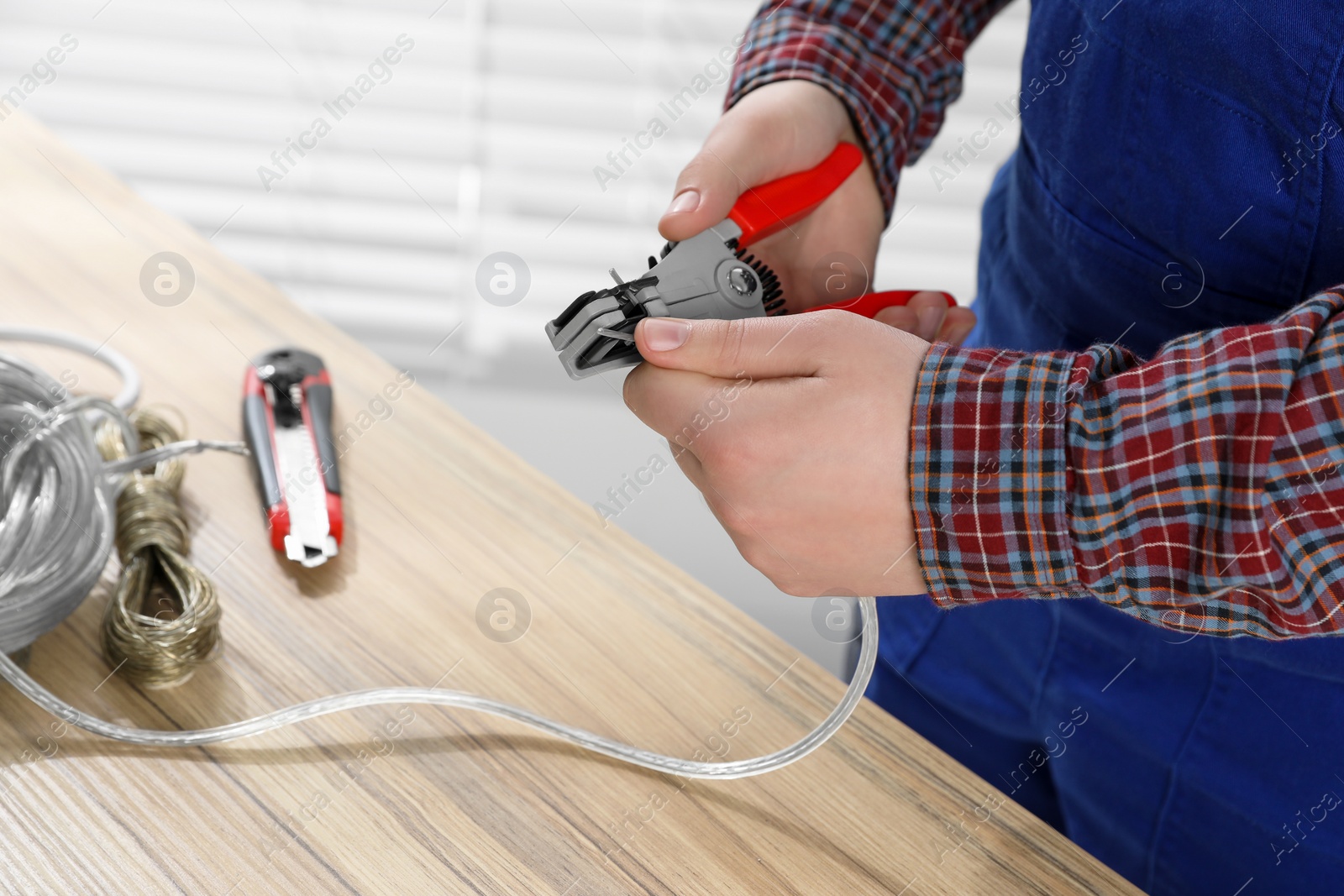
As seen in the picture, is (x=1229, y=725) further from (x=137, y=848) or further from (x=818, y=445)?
(x=137, y=848)

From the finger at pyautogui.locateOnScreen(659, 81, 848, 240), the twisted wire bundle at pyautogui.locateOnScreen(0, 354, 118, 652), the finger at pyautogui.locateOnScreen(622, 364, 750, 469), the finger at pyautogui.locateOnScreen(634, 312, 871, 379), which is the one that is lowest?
the finger at pyautogui.locateOnScreen(622, 364, 750, 469)

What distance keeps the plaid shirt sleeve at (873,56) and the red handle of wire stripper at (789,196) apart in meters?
0.04

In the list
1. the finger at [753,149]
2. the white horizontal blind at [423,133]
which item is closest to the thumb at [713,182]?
the finger at [753,149]

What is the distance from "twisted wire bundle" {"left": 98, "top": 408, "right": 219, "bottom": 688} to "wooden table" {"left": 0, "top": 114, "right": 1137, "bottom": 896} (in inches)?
0.5

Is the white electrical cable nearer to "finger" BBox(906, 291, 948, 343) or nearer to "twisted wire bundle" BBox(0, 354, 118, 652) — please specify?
"twisted wire bundle" BBox(0, 354, 118, 652)

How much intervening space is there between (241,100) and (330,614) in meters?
1.29

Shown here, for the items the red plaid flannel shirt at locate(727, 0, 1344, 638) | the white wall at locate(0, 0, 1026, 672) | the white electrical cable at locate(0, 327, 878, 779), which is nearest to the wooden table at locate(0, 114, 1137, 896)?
the white electrical cable at locate(0, 327, 878, 779)

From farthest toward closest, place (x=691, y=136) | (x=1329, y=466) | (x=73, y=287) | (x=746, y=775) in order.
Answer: (x=691, y=136), (x=73, y=287), (x=746, y=775), (x=1329, y=466)

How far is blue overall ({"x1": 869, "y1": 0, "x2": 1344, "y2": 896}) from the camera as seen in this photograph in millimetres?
544

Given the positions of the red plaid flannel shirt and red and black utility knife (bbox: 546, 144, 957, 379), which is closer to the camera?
the red plaid flannel shirt

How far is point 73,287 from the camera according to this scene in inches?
31.4

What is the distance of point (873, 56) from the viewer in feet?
2.47

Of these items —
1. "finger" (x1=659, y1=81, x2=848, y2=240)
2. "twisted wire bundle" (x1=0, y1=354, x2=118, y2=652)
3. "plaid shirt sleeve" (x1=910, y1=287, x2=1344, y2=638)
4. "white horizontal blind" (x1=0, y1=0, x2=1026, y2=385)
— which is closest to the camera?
"plaid shirt sleeve" (x1=910, y1=287, x2=1344, y2=638)

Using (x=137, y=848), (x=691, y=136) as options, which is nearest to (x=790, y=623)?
(x=691, y=136)
